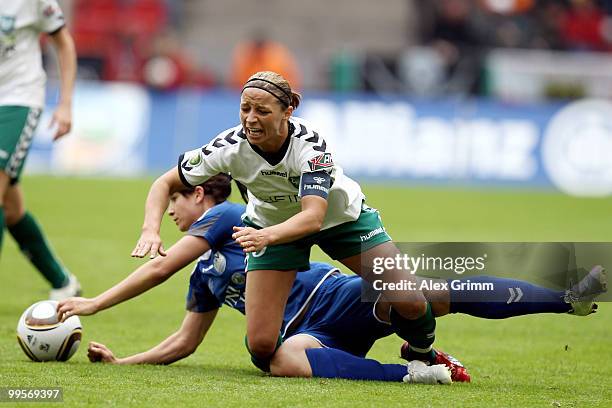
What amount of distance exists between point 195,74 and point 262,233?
16907mm

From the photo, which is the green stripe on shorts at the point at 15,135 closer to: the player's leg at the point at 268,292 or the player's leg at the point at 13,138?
the player's leg at the point at 13,138

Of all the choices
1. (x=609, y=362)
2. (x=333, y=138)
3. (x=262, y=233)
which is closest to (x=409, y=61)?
(x=333, y=138)

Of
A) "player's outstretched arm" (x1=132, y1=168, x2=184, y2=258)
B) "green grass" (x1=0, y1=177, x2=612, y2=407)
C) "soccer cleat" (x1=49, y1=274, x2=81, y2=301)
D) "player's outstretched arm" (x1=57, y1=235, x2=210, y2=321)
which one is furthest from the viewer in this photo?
"soccer cleat" (x1=49, y1=274, x2=81, y2=301)

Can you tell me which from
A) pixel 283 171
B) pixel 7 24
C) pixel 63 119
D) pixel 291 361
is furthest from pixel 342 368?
pixel 7 24

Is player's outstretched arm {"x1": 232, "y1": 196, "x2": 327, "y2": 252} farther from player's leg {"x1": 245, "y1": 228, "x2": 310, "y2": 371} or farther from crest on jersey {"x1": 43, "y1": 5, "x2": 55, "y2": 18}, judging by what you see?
crest on jersey {"x1": 43, "y1": 5, "x2": 55, "y2": 18}

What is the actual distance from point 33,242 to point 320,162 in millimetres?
3402

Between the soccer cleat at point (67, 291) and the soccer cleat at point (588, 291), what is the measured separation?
3.94m

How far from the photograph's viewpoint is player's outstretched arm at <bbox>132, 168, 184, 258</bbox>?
5.30 metres

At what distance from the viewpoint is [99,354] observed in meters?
6.04

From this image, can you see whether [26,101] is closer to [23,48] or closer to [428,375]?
[23,48]

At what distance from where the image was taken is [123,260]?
1066 cm

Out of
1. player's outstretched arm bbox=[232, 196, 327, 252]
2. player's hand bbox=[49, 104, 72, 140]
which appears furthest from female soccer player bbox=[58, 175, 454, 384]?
player's hand bbox=[49, 104, 72, 140]

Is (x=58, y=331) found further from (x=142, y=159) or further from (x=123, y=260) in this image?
(x=142, y=159)

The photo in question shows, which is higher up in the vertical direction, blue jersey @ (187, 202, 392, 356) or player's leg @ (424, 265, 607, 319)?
player's leg @ (424, 265, 607, 319)
